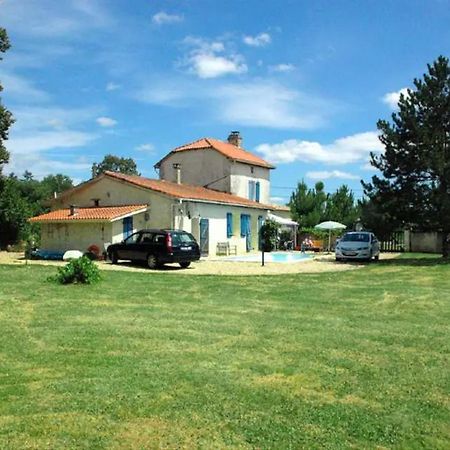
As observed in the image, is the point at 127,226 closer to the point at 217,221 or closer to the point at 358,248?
the point at 217,221

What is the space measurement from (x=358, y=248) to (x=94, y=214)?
1301cm

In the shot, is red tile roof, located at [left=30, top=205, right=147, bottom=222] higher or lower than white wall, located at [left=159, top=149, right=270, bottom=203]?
lower

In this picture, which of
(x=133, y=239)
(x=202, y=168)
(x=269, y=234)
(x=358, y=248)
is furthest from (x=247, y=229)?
(x=133, y=239)

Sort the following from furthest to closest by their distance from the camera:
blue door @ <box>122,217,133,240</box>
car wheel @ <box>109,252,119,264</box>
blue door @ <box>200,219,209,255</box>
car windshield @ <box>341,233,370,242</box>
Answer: blue door @ <box>200,219,209,255</box> → car windshield @ <box>341,233,370,242</box> → blue door @ <box>122,217,133,240</box> → car wheel @ <box>109,252,119,264</box>

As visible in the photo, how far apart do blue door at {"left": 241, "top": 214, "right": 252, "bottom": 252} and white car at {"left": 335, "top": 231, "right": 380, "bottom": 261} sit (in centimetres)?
734

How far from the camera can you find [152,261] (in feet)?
69.5

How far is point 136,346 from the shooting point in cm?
671

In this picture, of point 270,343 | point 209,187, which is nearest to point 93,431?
point 270,343

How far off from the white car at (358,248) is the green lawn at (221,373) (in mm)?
15565

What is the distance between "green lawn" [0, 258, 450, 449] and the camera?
13.3 ft

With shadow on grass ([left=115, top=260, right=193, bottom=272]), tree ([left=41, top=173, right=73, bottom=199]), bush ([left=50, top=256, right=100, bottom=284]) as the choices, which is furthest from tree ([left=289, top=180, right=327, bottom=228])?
tree ([left=41, top=173, right=73, bottom=199])

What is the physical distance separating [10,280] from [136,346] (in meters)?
8.83

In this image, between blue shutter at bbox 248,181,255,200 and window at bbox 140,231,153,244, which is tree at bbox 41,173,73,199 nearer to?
blue shutter at bbox 248,181,255,200

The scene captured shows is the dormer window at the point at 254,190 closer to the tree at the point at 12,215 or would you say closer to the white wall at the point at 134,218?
the white wall at the point at 134,218
